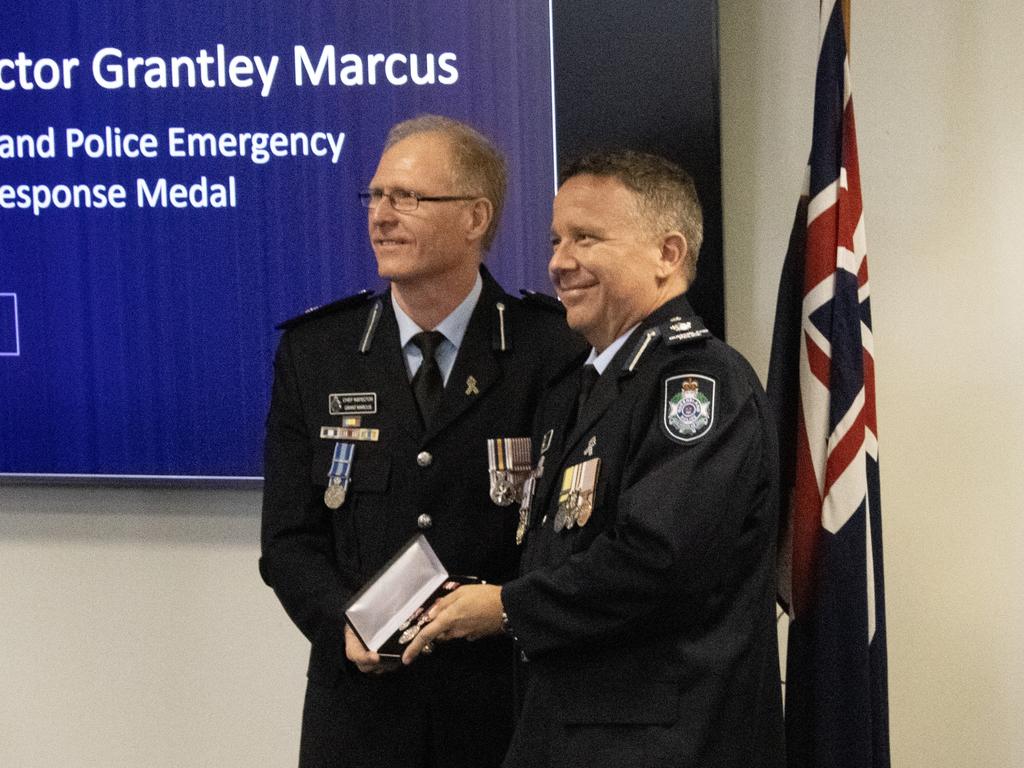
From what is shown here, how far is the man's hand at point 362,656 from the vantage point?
81.7 inches

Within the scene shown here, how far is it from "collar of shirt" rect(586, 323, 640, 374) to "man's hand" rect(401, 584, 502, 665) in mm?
342

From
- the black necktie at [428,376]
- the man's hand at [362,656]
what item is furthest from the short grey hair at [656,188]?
the man's hand at [362,656]

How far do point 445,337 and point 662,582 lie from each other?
638 millimetres

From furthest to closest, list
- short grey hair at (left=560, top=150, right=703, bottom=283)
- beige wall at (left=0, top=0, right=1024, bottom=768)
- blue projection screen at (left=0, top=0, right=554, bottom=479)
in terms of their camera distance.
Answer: blue projection screen at (left=0, top=0, right=554, bottom=479)
beige wall at (left=0, top=0, right=1024, bottom=768)
short grey hair at (left=560, top=150, right=703, bottom=283)

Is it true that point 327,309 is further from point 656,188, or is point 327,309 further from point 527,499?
point 656,188

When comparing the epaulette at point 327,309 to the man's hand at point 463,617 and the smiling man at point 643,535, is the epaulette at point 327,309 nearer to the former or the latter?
the smiling man at point 643,535

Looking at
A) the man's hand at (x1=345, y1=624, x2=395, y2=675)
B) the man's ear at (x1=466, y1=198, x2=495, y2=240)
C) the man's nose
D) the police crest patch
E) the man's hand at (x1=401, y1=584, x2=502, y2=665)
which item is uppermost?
the man's ear at (x1=466, y1=198, x2=495, y2=240)

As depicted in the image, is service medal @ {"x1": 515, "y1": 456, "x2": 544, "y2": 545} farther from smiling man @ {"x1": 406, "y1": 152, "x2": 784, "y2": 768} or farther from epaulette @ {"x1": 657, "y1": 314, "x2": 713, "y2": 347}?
epaulette @ {"x1": 657, "y1": 314, "x2": 713, "y2": 347}

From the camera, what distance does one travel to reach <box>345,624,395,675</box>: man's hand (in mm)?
2074

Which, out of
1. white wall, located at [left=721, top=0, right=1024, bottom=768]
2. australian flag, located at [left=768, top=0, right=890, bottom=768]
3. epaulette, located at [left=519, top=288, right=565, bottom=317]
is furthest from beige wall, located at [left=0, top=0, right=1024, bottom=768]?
epaulette, located at [left=519, top=288, right=565, bottom=317]

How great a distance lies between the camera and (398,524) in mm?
2223

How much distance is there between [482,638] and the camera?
2217 millimetres

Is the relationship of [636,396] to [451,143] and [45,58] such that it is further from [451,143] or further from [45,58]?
[45,58]

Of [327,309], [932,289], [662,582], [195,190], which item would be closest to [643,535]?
[662,582]
